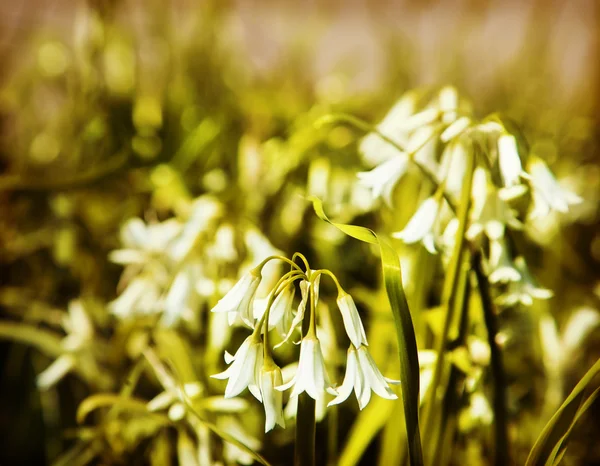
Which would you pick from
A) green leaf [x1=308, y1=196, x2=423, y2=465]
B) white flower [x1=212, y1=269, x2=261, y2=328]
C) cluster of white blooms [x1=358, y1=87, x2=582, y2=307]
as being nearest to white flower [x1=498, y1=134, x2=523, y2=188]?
cluster of white blooms [x1=358, y1=87, x2=582, y2=307]

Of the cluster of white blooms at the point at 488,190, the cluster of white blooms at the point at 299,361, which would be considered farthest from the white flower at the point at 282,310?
the cluster of white blooms at the point at 488,190

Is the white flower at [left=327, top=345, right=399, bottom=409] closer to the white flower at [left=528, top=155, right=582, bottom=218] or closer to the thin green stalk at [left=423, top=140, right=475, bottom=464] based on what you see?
the thin green stalk at [left=423, top=140, right=475, bottom=464]

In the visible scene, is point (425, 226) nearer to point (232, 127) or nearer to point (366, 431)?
point (366, 431)

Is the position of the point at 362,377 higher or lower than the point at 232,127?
higher

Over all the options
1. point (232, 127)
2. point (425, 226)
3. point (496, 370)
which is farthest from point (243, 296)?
point (232, 127)

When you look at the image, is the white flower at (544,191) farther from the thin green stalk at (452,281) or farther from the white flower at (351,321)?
the white flower at (351,321)

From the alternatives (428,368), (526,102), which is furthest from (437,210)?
(526,102)

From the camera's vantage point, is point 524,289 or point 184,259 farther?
point 184,259
